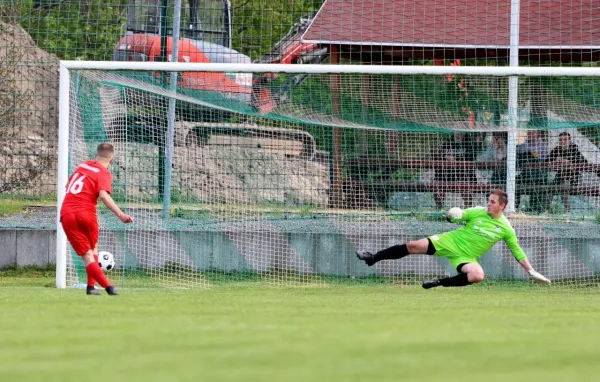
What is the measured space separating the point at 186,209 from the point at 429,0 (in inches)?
197

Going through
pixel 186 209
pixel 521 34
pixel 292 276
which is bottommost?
pixel 292 276

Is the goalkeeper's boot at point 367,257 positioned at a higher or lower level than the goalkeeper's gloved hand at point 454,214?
lower

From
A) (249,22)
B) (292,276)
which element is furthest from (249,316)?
(249,22)

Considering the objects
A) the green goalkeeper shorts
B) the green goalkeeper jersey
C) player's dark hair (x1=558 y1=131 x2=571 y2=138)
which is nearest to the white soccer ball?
the green goalkeeper jersey

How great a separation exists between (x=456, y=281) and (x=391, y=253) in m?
0.77

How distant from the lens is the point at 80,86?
A: 12680 millimetres

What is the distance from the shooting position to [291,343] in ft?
16.3

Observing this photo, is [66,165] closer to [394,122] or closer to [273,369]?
[394,122]

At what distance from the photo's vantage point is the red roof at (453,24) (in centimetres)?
1505

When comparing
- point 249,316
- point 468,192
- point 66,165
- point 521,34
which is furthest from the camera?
point 521,34

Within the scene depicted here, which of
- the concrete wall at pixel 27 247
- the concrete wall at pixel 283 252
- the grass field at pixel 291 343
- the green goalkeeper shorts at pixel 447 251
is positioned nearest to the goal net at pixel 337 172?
the concrete wall at pixel 283 252

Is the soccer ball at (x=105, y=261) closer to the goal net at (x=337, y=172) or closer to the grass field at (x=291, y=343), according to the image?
the goal net at (x=337, y=172)

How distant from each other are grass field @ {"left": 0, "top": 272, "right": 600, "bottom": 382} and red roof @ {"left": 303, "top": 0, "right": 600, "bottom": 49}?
780cm

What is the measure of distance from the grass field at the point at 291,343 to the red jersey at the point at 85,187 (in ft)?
8.14
